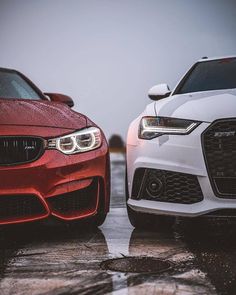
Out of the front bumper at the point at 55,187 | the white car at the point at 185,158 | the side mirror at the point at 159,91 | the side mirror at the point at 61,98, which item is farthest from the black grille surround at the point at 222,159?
the side mirror at the point at 61,98

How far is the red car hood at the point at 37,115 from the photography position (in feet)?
13.7

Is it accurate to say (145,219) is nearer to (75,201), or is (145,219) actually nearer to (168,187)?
(168,187)

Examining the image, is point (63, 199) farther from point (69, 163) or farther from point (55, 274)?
point (55, 274)

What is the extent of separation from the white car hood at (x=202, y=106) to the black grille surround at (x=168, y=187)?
17.1 inches

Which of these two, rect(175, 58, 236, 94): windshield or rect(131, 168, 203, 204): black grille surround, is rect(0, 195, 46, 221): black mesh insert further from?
rect(175, 58, 236, 94): windshield

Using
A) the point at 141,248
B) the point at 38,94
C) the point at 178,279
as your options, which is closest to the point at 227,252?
the point at 141,248

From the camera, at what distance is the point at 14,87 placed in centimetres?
542

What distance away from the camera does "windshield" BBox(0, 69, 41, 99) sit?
5262mm

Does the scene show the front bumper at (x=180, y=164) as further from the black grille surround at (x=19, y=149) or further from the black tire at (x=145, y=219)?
the black grille surround at (x=19, y=149)

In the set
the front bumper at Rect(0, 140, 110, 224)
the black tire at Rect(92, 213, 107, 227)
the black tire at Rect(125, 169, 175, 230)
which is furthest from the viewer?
the black tire at Rect(125, 169, 175, 230)

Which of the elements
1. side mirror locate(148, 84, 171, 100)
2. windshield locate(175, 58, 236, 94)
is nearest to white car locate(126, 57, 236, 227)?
windshield locate(175, 58, 236, 94)

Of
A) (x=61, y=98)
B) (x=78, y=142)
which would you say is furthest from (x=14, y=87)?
(x=78, y=142)

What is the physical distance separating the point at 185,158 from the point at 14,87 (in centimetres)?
214

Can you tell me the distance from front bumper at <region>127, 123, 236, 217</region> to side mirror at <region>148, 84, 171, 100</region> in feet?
4.14
